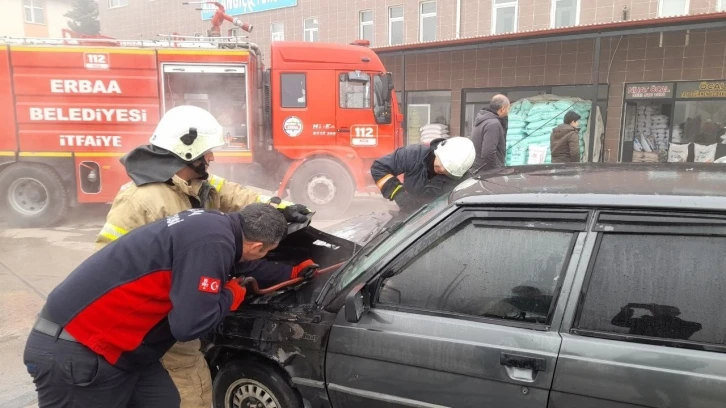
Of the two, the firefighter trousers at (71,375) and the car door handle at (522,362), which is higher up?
the car door handle at (522,362)

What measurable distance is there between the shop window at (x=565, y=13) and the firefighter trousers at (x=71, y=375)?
36.2 feet

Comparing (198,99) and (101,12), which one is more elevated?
(101,12)

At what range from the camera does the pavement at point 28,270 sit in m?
3.15

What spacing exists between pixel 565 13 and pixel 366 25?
5437 millimetres

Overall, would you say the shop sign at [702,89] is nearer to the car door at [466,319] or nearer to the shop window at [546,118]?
the shop window at [546,118]

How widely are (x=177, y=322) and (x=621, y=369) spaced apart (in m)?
1.48

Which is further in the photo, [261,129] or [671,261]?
[261,129]

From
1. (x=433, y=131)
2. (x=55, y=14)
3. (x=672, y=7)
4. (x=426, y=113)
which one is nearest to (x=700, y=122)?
(x=672, y=7)

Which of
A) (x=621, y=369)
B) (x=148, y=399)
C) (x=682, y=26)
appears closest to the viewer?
(x=621, y=369)

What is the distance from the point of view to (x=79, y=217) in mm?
8031

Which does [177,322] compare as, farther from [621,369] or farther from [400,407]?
[621,369]

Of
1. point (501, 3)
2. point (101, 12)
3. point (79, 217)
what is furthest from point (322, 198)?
point (101, 12)

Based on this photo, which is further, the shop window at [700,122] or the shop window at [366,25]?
the shop window at [366,25]

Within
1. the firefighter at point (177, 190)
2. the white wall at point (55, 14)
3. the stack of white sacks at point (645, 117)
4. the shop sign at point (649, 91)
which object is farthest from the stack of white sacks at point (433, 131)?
the white wall at point (55, 14)
